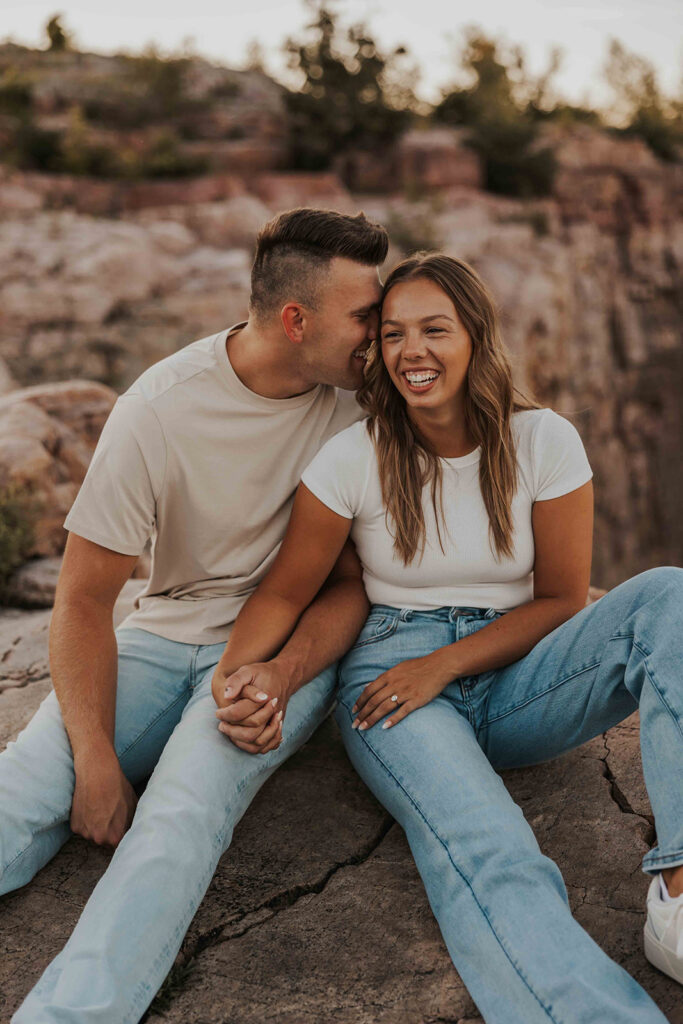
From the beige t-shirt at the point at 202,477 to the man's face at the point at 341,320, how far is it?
0.44 ft

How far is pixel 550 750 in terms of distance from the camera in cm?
220

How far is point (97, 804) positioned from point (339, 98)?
15.0 meters

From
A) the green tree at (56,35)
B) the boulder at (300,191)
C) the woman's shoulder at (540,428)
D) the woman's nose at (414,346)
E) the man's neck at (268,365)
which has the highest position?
the green tree at (56,35)

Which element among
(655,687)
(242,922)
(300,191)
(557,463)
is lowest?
(242,922)

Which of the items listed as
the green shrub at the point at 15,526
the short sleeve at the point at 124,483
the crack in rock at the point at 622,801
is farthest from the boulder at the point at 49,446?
the crack in rock at the point at 622,801

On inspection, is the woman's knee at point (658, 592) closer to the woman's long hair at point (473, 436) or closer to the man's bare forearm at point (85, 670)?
the woman's long hair at point (473, 436)

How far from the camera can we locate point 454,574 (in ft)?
7.43

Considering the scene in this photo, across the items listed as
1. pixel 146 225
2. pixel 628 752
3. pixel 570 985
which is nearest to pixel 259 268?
pixel 628 752

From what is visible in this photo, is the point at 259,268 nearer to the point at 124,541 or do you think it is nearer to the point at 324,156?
the point at 124,541

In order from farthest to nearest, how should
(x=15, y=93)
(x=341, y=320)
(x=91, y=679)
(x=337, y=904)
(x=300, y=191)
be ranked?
(x=15, y=93) → (x=300, y=191) → (x=341, y=320) → (x=91, y=679) → (x=337, y=904)

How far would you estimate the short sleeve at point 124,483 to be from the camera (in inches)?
87.6

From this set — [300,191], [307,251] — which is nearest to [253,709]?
[307,251]

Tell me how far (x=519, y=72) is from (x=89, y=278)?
1183cm

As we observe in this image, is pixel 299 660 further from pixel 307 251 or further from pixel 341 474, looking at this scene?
pixel 307 251
